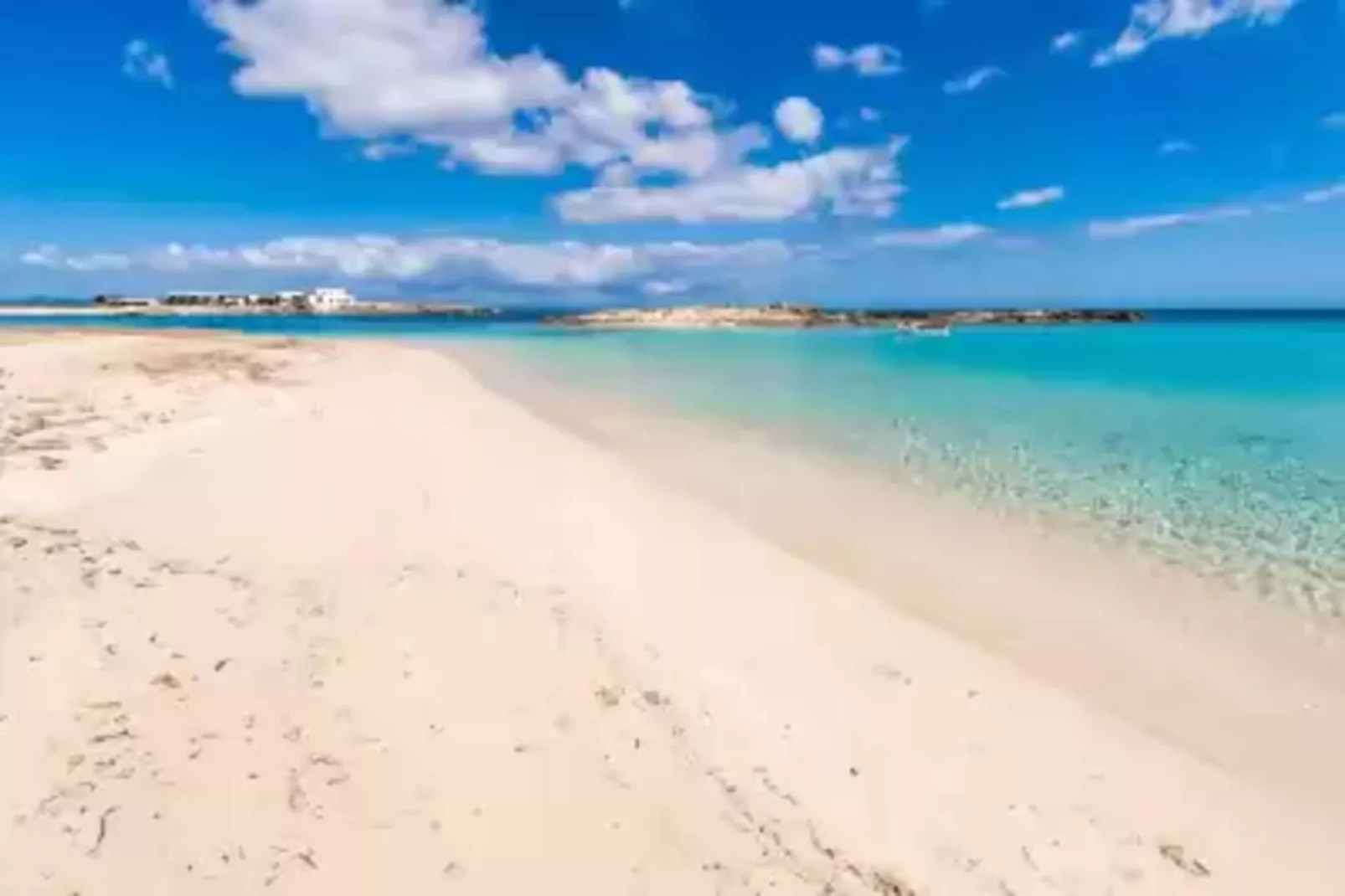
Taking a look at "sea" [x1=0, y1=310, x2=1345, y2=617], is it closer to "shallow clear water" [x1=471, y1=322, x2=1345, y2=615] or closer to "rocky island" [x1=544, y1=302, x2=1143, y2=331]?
"shallow clear water" [x1=471, y1=322, x2=1345, y2=615]

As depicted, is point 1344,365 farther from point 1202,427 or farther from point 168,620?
point 168,620

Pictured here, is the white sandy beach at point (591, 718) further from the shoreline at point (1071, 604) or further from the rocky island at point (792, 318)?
the rocky island at point (792, 318)

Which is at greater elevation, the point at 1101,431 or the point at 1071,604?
the point at 1071,604

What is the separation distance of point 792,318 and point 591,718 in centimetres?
11316

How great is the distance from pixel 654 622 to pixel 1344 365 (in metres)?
A: 44.4

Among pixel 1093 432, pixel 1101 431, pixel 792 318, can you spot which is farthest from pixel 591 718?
pixel 792 318

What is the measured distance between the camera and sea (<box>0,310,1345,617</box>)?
10.0m

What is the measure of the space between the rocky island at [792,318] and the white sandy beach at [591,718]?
92013 mm

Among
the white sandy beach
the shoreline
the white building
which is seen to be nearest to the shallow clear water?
the shoreline

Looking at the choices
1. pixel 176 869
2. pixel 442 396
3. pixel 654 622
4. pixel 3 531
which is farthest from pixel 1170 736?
pixel 442 396

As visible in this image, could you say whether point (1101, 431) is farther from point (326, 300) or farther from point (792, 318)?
point (326, 300)

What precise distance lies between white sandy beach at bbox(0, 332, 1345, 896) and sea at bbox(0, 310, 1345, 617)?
86.6 inches

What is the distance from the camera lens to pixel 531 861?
3973 mm

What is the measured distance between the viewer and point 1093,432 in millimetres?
18438
